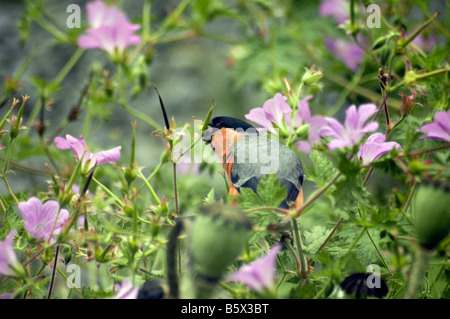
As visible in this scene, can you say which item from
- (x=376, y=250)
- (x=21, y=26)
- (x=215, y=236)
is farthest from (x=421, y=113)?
(x=21, y=26)

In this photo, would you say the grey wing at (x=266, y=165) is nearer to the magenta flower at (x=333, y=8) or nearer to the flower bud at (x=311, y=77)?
the flower bud at (x=311, y=77)

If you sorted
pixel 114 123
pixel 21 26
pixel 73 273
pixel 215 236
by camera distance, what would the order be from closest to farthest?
pixel 215 236, pixel 73 273, pixel 21 26, pixel 114 123

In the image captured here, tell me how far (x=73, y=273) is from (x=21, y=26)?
1.90ft

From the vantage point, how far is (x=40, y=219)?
32 centimetres

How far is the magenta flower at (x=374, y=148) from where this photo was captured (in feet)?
1.03

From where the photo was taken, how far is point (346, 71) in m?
0.82

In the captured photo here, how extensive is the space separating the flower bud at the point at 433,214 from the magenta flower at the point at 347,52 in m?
0.54

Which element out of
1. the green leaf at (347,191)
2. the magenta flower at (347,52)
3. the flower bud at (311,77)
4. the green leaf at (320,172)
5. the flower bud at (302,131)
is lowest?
the green leaf at (347,191)

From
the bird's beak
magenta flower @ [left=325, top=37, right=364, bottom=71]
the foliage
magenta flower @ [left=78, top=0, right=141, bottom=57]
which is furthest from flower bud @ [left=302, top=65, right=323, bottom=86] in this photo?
magenta flower @ [left=325, top=37, right=364, bottom=71]

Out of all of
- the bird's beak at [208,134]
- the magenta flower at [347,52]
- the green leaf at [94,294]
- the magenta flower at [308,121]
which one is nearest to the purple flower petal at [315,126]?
the magenta flower at [308,121]

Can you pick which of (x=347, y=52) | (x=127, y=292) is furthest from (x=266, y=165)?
(x=347, y=52)

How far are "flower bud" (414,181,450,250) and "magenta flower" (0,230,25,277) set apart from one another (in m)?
0.26

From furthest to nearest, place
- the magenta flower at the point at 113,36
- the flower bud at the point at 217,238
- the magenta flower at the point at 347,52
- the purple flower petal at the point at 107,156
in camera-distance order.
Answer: the magenta flower at the point at 347,52
the magenta flower at the point at 113,36
the purple flower petal at the point at 107,156
the flower bud at the point at 217,238
